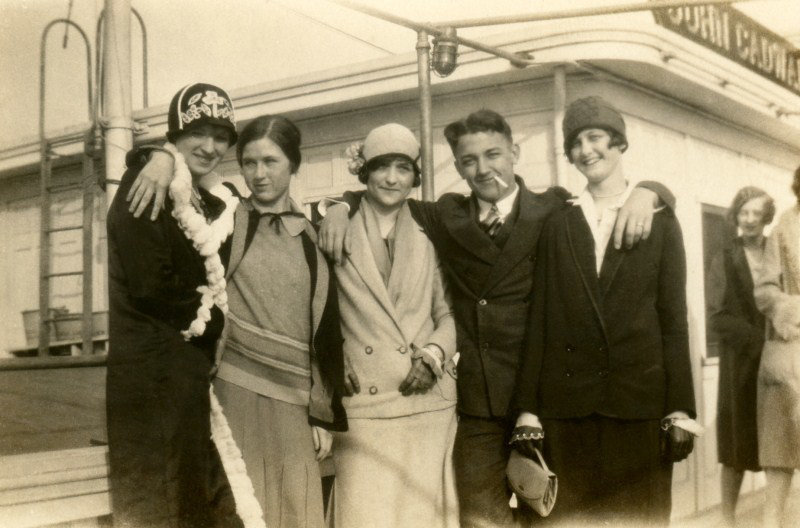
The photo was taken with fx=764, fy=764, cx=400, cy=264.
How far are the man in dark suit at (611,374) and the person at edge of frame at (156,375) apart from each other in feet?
3.54

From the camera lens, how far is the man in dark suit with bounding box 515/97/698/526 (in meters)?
2.51

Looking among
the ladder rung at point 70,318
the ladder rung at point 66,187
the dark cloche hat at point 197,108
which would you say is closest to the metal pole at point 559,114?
the dark cloche hat at point 197,108

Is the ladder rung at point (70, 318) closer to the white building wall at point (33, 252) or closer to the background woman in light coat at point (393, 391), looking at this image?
the white building wall at point (33, 252)

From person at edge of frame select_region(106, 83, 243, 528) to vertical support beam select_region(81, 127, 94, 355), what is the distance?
4.98 m

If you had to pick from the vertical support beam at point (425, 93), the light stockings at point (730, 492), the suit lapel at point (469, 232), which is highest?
the vertical support beam at point (425, 93)

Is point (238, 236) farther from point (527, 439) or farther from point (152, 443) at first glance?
point (527, 439)

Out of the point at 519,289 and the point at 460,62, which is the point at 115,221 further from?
the point at 460,62

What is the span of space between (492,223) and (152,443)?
4.54ft

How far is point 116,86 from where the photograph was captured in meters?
5.09

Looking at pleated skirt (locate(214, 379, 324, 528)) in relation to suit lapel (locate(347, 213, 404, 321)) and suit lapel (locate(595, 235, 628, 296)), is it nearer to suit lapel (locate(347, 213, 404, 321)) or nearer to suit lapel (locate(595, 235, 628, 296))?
suit lapel (locate(347, 213, 404, 321))

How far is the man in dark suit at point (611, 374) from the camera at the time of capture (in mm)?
2508

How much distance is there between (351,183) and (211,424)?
431 cm

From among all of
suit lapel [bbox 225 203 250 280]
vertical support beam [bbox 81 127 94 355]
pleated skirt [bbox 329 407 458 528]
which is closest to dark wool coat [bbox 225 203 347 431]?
suit lapel [bbox 225 203 250 280]

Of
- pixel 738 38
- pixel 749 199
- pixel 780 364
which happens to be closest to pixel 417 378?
pixel 780 364
